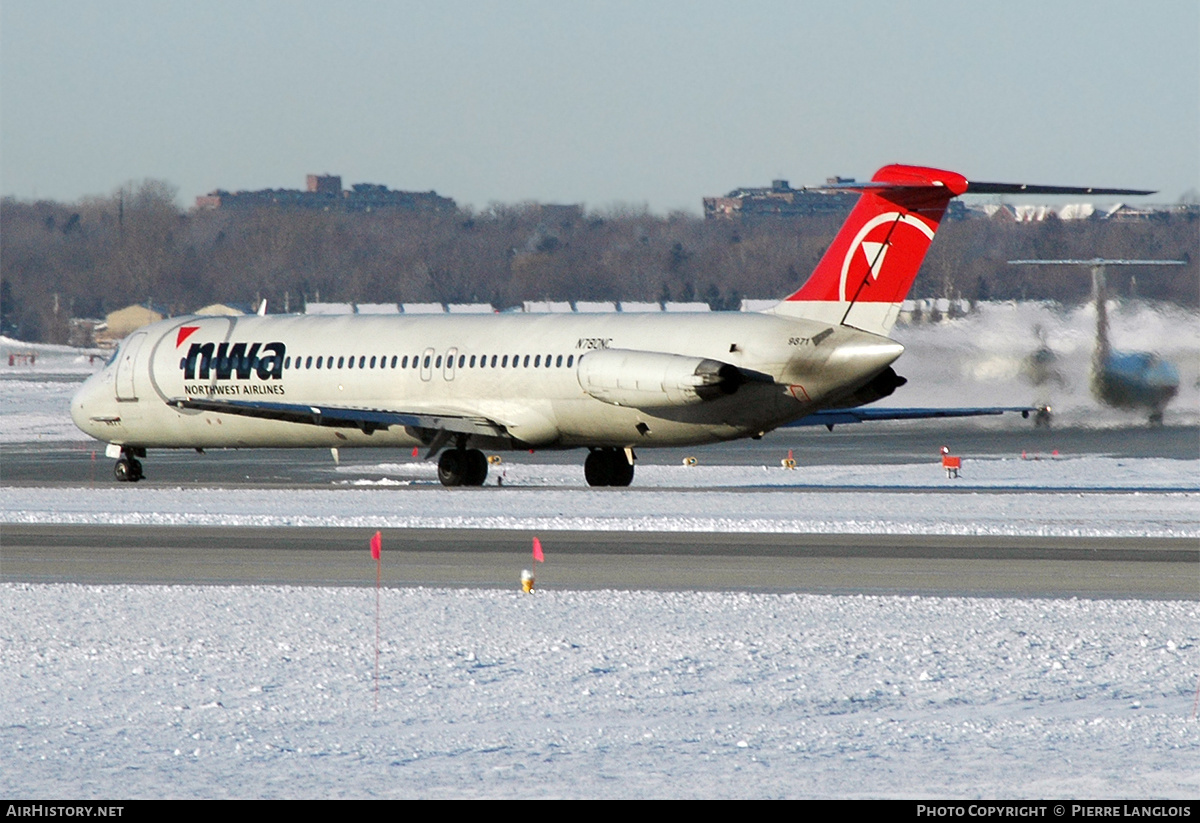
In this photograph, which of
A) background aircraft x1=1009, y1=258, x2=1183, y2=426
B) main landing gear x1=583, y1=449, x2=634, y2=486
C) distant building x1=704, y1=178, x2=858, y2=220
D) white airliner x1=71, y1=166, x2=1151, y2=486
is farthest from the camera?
distant building x1=704, y1=178, x2=858, y2=220

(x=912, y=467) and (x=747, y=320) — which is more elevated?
(x=747, y=320)

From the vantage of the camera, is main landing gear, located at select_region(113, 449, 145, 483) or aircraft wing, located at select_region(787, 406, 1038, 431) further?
main landing gear, located at select_region(113, 449, 145, 483)

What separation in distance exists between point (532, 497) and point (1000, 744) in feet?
62.1

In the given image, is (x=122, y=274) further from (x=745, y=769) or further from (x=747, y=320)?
(x=745, y=769)

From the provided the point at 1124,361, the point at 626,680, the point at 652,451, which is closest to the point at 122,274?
the point at 652,451

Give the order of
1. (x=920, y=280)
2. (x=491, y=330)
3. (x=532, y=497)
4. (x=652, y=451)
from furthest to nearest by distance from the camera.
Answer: (x=920, y=280)
(x=652, y=451)
(x=491, y=330)
(x=532, y=497)

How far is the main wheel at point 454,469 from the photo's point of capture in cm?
3216

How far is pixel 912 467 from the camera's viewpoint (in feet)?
124

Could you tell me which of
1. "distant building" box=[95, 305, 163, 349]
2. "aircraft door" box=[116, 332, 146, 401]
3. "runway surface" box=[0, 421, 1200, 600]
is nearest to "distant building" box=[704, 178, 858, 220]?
"distant building" box=[95, 305, 163, 349]

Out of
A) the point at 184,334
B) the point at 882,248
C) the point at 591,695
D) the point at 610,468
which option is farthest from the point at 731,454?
the point at 591,695

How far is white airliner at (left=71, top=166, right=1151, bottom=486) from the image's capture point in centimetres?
2880

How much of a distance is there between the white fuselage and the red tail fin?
1.32 feet

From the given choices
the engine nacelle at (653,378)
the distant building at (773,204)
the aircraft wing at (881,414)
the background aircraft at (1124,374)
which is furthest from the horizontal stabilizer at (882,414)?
the distant building at (773,204)

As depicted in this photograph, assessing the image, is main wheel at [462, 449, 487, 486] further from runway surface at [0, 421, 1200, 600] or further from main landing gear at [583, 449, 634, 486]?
runway surface at [0, 421, 1200, 600]
